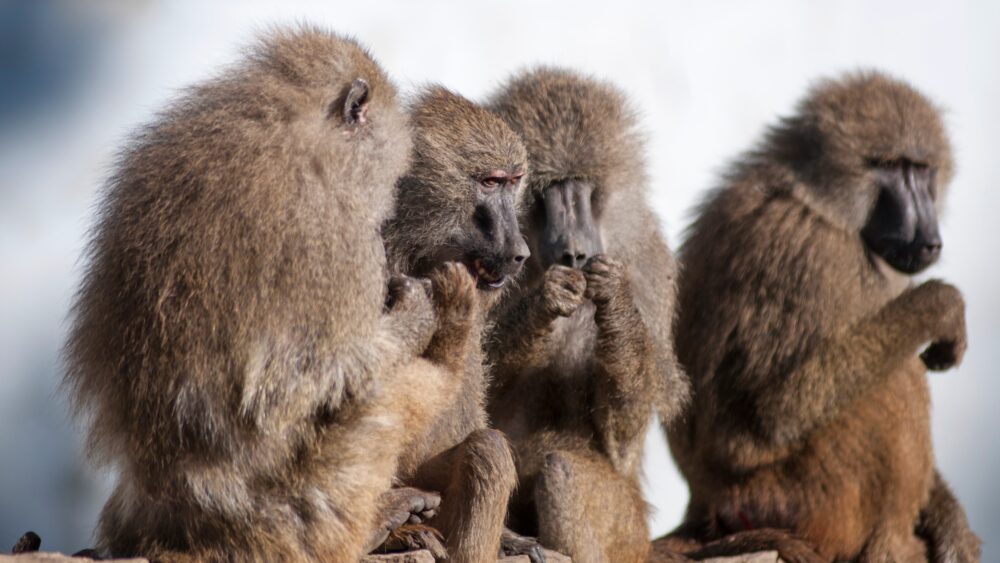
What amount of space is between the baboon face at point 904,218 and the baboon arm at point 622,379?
1328mm

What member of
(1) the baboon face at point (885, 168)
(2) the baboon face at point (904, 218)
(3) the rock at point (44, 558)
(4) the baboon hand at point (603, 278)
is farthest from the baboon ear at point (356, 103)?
(2) the baboon face at point (904, 218)

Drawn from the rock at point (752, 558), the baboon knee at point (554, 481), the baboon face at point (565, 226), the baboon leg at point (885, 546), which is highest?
the baboon face at point (565, 226)

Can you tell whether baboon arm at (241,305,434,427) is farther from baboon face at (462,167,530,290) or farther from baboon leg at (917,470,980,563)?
baboon leg at (917,470,980,563)

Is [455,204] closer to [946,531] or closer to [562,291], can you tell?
[562,291]

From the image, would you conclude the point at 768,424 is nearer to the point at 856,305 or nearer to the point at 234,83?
the point at 856,305

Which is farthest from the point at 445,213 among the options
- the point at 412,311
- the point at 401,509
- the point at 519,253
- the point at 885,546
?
the point at 885,546

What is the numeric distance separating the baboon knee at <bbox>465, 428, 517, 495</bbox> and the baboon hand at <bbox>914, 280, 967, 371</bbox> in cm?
218

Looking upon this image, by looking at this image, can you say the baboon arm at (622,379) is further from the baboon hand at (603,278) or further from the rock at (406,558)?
the rock at (406,558)

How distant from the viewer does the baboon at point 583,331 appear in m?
4.51

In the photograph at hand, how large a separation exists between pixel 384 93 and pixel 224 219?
742 mm

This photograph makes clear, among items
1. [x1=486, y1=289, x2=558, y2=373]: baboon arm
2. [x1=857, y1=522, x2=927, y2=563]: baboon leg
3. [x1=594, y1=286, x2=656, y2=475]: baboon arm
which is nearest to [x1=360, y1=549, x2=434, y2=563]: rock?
[x1=486, y1=289, x2=558, y2=373]: baboon arm

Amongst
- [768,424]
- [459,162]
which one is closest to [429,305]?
[459,162]

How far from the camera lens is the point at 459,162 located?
4.26 metres

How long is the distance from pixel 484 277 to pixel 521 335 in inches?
17.2
